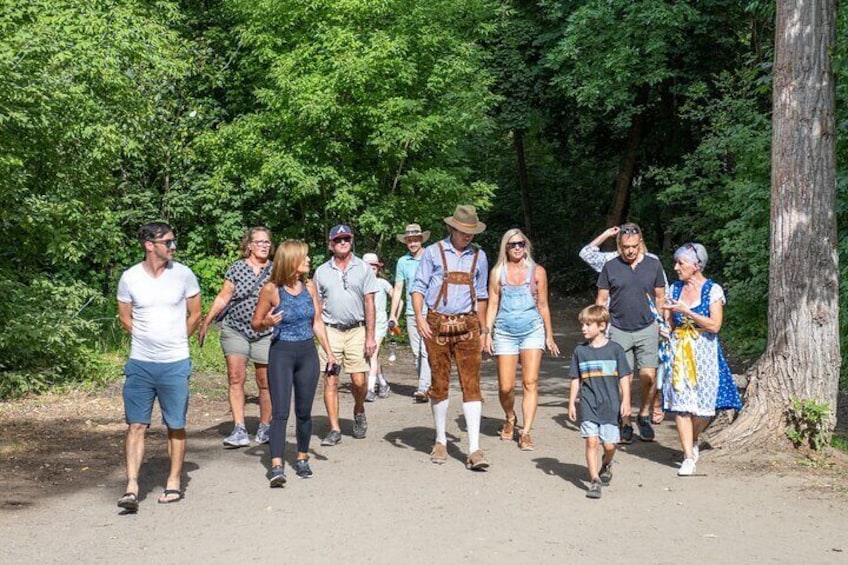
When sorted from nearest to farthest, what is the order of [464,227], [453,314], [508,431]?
[453,314] → [464,227] → [508,431]

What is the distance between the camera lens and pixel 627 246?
33.2 ft

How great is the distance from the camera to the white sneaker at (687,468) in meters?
8.45

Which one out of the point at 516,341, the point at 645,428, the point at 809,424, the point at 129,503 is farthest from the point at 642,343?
the point at 129,503

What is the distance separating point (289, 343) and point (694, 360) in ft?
10.3

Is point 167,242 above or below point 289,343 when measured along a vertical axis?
above

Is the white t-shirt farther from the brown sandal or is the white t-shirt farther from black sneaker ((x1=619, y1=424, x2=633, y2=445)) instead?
black sneaker ((x1=619, y1=424, x2=633, y2=445))

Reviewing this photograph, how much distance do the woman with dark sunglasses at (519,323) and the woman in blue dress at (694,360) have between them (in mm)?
1346

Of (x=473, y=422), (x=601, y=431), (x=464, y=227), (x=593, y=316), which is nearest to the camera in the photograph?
(x=601, y=431)

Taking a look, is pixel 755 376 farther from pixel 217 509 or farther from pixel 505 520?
pixel 217 509

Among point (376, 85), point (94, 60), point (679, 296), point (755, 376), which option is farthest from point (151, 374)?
point (376, 85)

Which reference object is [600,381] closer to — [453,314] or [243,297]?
[453,314]

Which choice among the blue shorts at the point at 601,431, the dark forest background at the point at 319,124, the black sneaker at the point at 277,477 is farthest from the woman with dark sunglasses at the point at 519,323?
the dark forest background at the point at 319,124

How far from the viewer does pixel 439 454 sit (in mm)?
9133

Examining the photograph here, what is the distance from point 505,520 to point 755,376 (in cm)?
304
